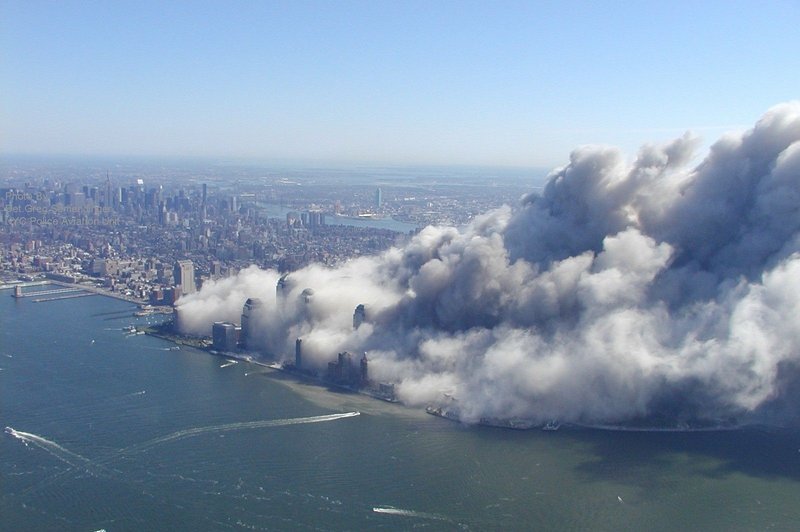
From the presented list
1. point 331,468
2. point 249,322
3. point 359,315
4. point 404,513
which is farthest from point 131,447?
point 249,322

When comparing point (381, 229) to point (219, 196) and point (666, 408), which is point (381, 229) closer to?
point (219, 196)

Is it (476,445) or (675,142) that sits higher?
(675,142)

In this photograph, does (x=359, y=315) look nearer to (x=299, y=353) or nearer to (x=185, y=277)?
(x=299, y=353)

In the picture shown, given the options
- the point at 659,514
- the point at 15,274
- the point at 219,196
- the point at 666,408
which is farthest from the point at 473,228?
the point at 219,196

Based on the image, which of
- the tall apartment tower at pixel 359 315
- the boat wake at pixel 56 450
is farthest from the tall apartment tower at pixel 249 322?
the boat wake at pixel 56 450

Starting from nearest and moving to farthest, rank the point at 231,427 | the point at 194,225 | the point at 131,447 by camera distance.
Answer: the point at 131,447 < the point at 231,427 < the point at 194,225

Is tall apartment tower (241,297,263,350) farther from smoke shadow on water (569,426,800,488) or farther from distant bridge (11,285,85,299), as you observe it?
distant bridge (11,285,85,299)
